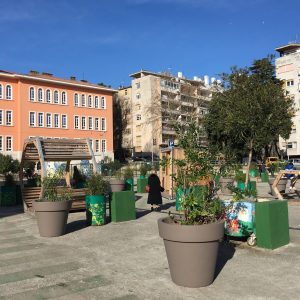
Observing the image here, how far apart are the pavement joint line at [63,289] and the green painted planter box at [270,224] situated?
3.18m

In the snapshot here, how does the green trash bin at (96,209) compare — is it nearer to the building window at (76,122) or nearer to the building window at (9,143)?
the building window at (9,143)

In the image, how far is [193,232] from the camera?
17.5 feet

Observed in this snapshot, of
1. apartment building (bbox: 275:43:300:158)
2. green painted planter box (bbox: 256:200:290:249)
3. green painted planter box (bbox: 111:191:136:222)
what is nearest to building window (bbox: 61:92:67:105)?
apartment building (bbox: 275:43:300:158)

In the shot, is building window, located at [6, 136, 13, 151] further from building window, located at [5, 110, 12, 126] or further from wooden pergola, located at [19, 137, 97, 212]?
wooden pergola, located at [19, 137, 97, 212]

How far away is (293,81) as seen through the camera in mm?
79438

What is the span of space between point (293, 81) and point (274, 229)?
77214 millimetres

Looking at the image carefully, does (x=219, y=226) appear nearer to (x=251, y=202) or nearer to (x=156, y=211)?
(x=251, y=202)

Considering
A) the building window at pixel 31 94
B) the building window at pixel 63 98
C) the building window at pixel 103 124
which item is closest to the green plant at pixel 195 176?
the building window at pixel 31 94

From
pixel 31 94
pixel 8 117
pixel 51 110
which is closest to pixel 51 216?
pixel 8 117

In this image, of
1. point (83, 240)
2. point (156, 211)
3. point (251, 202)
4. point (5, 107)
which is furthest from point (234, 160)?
point (5, 107)

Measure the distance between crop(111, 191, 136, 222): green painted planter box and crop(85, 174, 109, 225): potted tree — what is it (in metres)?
0.51

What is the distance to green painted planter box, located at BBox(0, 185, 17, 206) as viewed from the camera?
55.3 ft

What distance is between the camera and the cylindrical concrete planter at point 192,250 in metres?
5.34

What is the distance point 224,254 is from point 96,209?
14.6 feet
